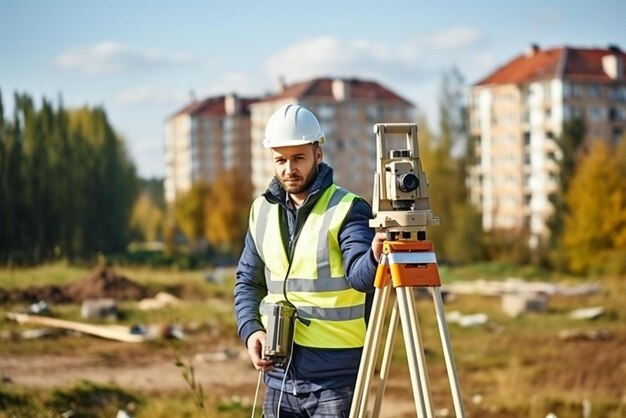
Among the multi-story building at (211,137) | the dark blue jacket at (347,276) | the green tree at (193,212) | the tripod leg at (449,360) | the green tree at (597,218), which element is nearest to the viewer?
the tripod leg at (449,360)

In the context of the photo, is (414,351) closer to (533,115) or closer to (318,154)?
(318,154)

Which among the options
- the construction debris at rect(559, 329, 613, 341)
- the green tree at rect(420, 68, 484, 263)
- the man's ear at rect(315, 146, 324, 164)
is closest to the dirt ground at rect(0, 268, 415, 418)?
the construction debris at rect(559, 329, 613, 341)

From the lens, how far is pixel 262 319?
3529 mm

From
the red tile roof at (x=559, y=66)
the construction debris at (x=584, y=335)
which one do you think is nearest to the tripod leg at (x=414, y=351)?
the construction debris at (x=584, y=335)

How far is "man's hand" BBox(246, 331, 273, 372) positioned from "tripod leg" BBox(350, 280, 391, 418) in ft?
1.06

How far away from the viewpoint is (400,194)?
301 cm

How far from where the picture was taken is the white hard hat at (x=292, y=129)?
340 centimetres

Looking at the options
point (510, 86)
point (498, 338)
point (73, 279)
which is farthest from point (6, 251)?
point (510, 86)

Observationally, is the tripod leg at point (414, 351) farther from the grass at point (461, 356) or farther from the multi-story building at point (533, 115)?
the multi-story building at point (533, 115)

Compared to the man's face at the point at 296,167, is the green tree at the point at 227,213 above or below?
below

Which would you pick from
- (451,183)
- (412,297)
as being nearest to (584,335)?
(412,297)

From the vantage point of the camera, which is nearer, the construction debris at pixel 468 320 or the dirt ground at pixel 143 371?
the dirt ground at pixel 143 371

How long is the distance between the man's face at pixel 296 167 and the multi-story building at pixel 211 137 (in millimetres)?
67901

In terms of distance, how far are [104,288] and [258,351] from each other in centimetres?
1480
